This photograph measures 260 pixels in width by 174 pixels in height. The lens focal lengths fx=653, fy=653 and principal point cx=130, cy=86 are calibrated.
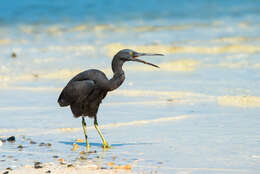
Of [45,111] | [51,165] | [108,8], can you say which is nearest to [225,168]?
[51,165]

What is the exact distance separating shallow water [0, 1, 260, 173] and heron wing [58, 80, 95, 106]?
59cm

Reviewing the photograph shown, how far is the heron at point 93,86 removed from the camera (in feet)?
27.1

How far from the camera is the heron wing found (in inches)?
328

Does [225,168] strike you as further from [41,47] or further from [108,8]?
[108,8]

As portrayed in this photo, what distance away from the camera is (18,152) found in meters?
8.00

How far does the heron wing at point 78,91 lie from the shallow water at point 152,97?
0.59 meters

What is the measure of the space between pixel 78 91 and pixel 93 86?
22 centimetres

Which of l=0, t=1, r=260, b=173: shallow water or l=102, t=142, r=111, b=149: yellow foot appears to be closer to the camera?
l=0, t=1, r=260, b=173: shallow water

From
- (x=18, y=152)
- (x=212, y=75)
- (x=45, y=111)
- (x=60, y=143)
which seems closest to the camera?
(x=18, y=152)

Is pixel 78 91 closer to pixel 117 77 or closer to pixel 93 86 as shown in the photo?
pixel 93 86

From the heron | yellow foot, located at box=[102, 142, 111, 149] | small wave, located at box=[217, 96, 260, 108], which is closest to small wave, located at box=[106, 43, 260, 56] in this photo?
small wave, located at box=[217, 96, 260, 108]

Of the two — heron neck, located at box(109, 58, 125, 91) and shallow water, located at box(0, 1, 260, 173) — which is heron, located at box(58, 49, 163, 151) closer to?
heron neck, located at box(109, 58, 125, 91)

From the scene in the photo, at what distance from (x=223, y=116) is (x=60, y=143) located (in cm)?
262

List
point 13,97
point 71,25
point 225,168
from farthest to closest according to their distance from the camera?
point 71,25
point 13,97
point 225,168
